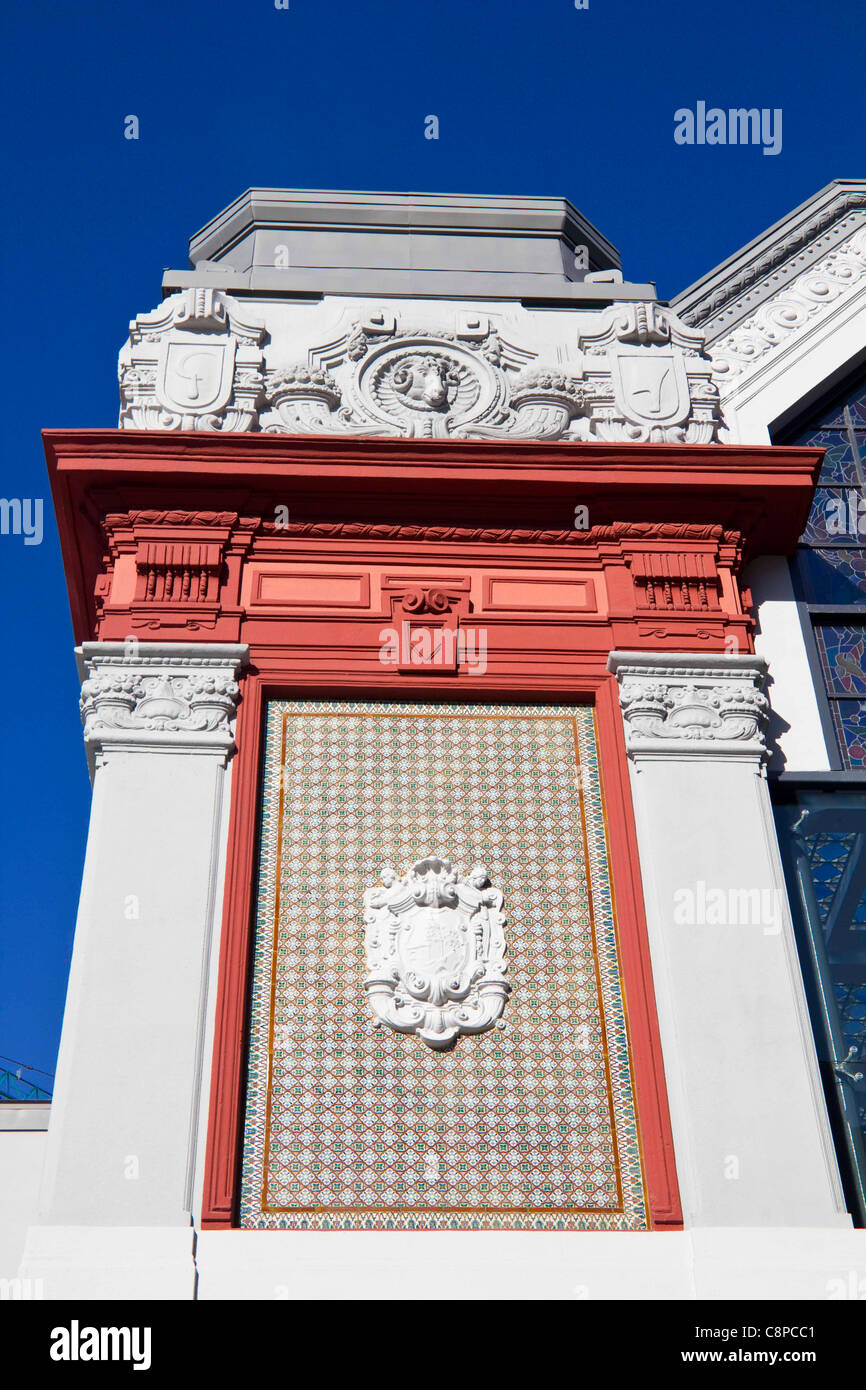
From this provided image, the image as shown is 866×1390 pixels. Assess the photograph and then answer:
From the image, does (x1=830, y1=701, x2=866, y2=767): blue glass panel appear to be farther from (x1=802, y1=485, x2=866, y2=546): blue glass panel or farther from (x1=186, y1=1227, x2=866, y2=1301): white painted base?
(x1=186, y1=1227, x2=866, y2=1301): white painted base

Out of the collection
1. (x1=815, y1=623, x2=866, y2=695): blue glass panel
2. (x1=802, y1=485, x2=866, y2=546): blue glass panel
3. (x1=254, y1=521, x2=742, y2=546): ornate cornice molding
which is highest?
(x1=802, y1=485, x2=866, y2=546): blue glass panel

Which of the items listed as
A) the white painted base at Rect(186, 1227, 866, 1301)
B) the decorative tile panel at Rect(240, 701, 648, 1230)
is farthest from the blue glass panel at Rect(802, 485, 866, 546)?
the white painted base at Rect(186, 1227, 866, 1301)

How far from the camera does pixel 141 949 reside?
869 cm

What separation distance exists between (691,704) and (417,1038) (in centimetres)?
250

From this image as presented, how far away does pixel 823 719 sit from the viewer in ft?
33.5

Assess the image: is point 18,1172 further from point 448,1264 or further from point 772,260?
point 772,260

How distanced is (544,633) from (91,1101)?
12.3 feet

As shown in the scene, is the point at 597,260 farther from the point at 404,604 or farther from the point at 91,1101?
the point at 91,1101

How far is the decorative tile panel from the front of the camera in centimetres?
820

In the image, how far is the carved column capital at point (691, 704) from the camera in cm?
954

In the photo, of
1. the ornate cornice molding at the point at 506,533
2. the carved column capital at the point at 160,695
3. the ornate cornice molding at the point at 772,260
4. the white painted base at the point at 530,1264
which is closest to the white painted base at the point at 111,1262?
the white painted base at the point at 530,1264

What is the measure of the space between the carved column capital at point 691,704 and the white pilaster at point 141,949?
2.23m

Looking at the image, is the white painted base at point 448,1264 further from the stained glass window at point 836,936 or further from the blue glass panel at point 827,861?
the blue glass panel at point 827,861

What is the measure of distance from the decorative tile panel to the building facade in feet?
0.07
